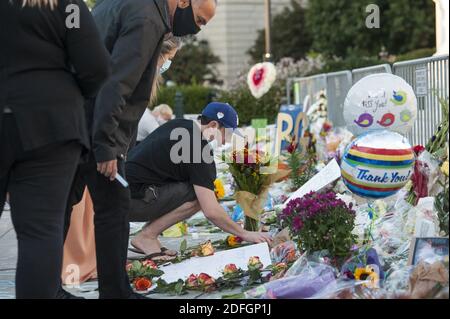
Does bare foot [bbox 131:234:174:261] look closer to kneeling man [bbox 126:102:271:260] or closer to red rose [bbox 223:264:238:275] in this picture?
kneeling man [bbox 126:102:271:260]

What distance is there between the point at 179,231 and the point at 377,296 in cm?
363

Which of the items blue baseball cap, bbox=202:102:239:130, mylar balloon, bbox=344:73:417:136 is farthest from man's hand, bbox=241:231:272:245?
mylar balloon, bbox=344:73:417:136

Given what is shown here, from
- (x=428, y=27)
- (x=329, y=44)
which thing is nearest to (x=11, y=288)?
(x=428, y=27)

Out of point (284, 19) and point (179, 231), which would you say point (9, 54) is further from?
point (284, 19)

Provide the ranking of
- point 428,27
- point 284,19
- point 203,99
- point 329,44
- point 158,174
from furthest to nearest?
1. point 284,19
2. point 329,44
3. point 428,27
4. point 203,99
5. point 158,174

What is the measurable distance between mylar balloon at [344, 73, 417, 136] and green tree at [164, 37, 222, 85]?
106ft

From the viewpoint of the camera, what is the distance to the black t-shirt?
6227mm

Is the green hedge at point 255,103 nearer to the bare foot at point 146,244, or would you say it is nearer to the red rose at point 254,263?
the bare foot at point 146,244

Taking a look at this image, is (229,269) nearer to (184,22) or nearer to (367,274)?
(367,274)

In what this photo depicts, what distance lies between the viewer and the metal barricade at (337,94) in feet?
43.6

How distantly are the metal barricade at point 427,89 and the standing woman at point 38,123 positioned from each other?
4.75m

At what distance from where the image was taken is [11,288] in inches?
212

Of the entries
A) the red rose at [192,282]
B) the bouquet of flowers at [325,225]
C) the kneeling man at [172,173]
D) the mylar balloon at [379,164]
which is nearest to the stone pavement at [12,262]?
the red rose at [192,282]

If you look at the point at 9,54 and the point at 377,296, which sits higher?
the point at 9,54
